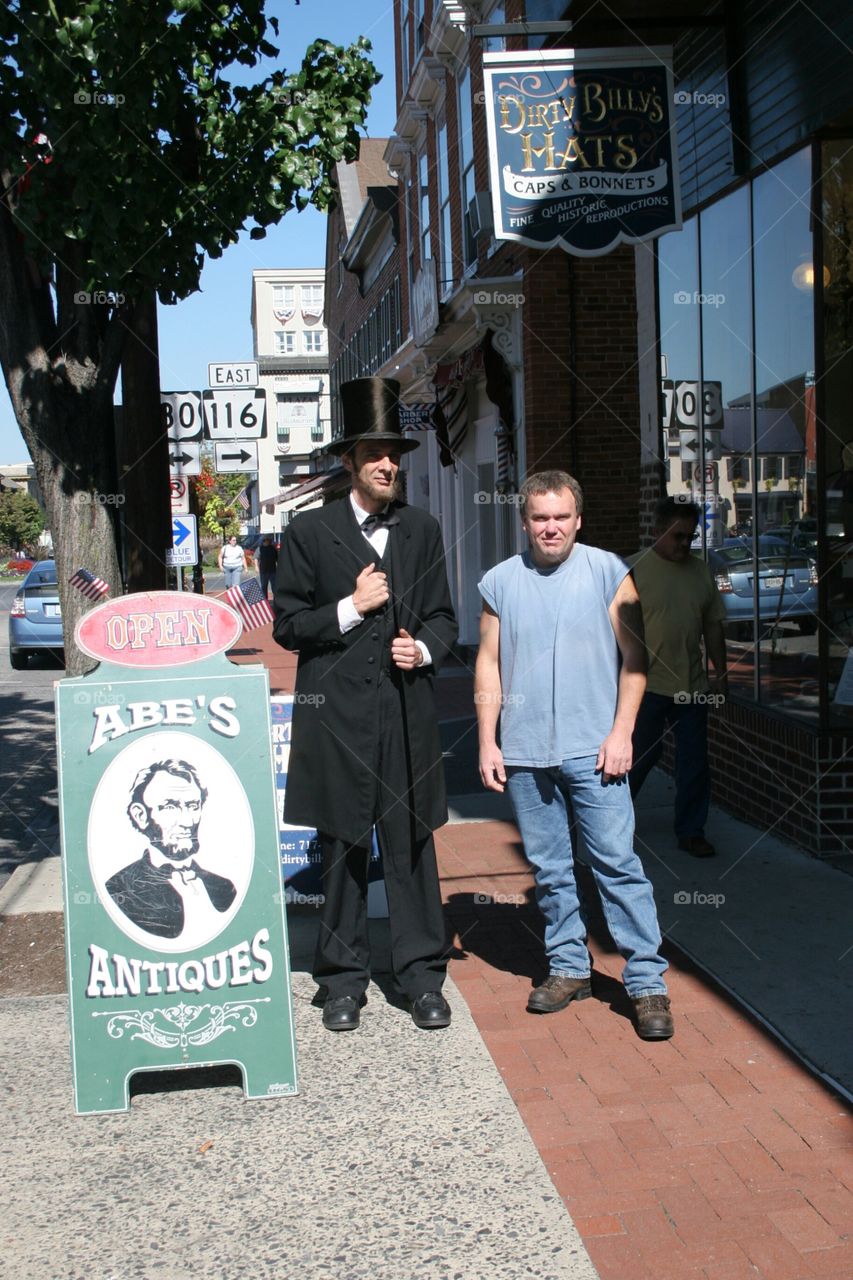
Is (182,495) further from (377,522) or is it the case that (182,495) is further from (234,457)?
(377,522)

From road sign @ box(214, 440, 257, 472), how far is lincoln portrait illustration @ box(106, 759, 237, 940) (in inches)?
393

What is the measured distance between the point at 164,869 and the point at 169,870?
0.6 inches

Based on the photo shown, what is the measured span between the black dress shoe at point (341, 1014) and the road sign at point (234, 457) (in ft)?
32.3

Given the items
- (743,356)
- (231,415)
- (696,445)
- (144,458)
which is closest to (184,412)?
(231,415)

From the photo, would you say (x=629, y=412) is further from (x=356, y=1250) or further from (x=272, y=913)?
(x=356, y=1250)

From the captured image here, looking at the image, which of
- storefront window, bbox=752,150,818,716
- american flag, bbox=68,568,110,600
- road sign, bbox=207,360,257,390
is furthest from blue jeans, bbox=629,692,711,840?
road sign, bbox=207,360,257,390

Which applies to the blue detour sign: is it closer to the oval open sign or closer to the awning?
the oval open sign

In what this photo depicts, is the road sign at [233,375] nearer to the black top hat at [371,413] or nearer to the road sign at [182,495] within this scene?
the road sign at [182,495]

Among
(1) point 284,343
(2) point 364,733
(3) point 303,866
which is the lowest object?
(3) point 303,866

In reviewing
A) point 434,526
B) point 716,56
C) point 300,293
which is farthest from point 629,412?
point 300,293

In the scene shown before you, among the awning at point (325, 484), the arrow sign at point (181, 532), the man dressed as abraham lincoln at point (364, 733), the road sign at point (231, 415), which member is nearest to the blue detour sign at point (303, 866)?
the man dressed as abraham lincoln at point (364, 733)

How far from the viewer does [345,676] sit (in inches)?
186

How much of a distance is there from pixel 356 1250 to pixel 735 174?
6370 millimetres

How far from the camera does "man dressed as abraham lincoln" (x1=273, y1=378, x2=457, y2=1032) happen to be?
15.5 feet
